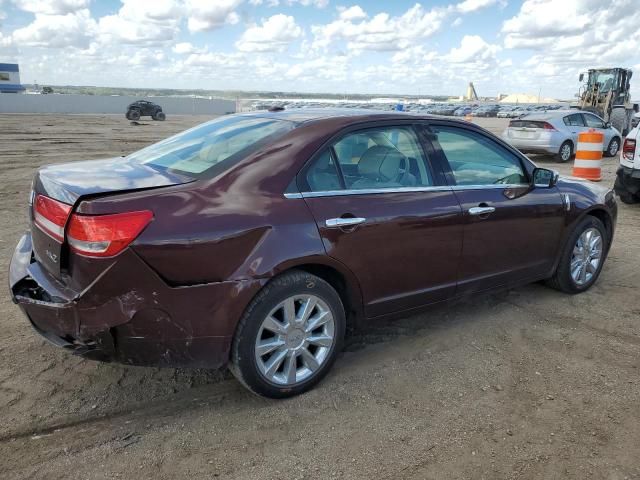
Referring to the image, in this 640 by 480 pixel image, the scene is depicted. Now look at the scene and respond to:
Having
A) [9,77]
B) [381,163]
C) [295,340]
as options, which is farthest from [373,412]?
[9,77]

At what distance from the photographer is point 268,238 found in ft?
9.71

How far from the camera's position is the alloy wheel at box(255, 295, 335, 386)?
3.10m

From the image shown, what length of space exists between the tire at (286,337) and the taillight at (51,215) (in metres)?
1.03

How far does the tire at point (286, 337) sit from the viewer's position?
2996mm

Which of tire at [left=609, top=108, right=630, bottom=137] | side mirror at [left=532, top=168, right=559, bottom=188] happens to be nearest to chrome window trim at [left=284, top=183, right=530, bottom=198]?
side mirror at [left=532, top=168, right=559, bottom=188]

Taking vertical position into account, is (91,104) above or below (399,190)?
above

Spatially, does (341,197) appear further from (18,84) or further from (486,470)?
(18,84)

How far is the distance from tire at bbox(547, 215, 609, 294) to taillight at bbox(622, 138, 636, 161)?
4.06 m

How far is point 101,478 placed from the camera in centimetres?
257

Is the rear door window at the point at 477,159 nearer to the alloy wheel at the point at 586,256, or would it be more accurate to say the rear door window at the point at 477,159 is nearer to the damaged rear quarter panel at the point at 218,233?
the alloy wheel at the point at 586,256

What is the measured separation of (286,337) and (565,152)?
49.3 ft

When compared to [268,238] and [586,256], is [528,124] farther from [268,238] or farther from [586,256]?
[268,238]

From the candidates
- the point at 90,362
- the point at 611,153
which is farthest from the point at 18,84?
the point at 90,362

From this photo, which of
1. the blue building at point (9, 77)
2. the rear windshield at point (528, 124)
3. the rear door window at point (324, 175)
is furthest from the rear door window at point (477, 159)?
the blue building at point (9, 77)
